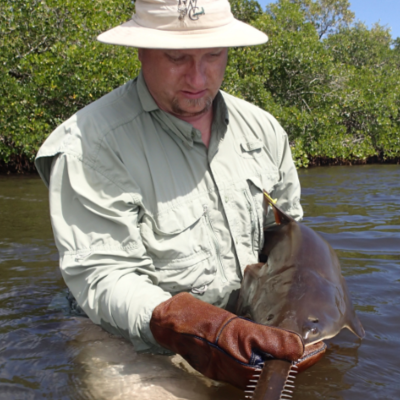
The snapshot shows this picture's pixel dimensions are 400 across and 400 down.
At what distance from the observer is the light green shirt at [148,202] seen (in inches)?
85.3

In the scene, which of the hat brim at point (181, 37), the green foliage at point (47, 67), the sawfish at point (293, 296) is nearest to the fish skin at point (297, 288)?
the sawfish at point (293, 296)

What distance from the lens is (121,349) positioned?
253 centimetres

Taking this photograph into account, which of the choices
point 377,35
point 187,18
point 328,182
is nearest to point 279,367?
point 187,18

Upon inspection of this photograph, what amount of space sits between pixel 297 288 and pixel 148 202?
0.78 meters

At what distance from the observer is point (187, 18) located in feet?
7.27

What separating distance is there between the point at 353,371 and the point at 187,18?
1860 mm

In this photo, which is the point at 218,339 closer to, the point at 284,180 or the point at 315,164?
the point at 284,180

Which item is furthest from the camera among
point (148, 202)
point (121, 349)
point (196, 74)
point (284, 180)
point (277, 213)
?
point (284, 180)

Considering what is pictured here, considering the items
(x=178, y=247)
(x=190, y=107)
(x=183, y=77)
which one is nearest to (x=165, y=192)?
(x=178, y=247)

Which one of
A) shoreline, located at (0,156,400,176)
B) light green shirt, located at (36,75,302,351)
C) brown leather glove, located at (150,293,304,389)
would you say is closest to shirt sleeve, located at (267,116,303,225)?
light green shirt, located at (36,75,302,351)

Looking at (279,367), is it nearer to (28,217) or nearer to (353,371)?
(353,371)

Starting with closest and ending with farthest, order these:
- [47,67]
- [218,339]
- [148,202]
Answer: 1. [218,339]
2. [148,202]
3. [47,67]

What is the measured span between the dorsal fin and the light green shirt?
0.13ft

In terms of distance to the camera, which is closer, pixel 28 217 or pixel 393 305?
pixel 393 305
